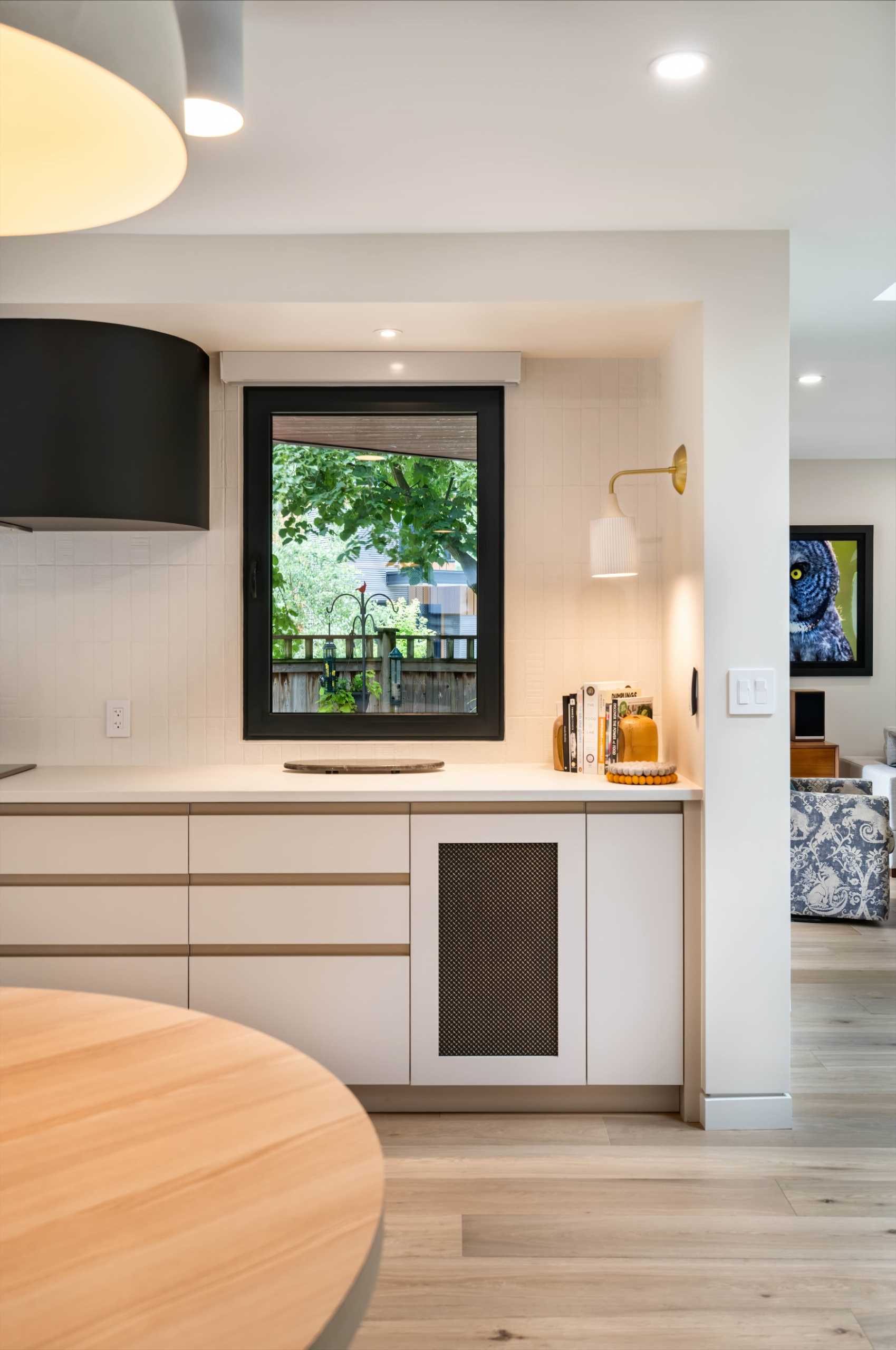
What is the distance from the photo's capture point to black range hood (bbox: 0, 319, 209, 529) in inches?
114

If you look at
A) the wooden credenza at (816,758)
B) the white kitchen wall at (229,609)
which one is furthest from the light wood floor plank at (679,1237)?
the wooden credenza at (816,758)

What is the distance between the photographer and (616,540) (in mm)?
3125

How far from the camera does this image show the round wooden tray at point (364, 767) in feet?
10.4

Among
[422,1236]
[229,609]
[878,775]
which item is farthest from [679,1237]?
[878,775]

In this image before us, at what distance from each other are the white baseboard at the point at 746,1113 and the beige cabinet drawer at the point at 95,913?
59.3 inches

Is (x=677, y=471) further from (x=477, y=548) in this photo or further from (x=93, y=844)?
(x=93, y=844)

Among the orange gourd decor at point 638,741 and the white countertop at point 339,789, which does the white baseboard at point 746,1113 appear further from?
the orange gourd decor at point 638,741

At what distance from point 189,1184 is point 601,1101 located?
239 cm

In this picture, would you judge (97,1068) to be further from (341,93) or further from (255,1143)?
(341,93)

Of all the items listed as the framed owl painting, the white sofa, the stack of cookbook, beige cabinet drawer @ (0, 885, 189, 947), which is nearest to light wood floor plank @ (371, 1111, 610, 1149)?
beige cabinet drawer @ (0, 885, 189, 947)

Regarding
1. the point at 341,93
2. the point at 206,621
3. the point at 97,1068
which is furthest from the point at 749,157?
the point at 97,1068

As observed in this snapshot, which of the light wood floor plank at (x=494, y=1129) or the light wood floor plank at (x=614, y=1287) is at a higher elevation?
→ the light wood floor plank at (x=494, y=1129)

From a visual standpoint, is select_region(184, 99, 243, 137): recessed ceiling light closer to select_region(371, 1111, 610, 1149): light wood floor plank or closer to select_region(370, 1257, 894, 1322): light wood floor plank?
select_region(370, 1257, 894, 1322): light wood floor plank

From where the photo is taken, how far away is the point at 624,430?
11.3 feet
